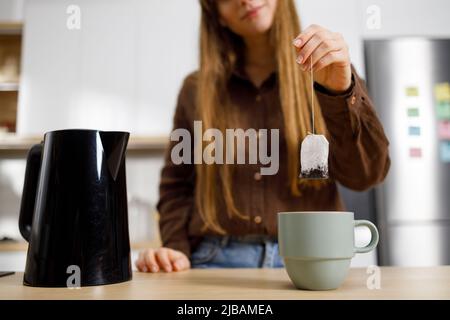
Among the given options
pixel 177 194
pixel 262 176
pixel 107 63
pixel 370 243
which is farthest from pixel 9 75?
pixel 370 243

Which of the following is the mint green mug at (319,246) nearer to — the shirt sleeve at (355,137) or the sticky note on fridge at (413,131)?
the shirt sleeve at (355,137)

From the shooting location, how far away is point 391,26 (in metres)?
2.24

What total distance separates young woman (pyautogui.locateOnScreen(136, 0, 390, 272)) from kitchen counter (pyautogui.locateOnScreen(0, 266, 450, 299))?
0.93 feet

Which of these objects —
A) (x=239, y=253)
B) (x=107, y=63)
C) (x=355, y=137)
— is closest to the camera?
(x=355, y=137)

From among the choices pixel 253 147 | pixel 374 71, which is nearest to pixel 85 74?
pixel 374 71

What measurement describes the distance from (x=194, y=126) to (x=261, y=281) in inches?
23.0

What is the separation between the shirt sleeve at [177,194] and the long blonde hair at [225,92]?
0.05 meters

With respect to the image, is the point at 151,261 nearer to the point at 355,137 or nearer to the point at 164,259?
the point at 164,259

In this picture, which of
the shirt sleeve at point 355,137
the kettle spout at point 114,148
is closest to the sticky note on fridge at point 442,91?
the shirt sleeve at point 355,137

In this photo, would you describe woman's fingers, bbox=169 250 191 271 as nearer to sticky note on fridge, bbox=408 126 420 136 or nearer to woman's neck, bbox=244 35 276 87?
woman's neck, bbox=244 35 276 87

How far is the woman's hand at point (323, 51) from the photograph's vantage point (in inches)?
20.7

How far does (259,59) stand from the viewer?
107cm

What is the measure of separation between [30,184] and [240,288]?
11.7 inches
